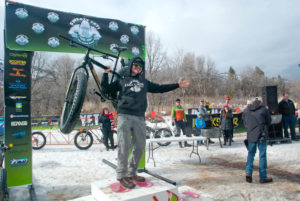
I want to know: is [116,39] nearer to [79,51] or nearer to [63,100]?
[79,51]

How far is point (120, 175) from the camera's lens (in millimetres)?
3176

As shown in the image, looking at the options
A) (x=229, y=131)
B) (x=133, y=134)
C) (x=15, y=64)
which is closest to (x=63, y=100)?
(x=15, y=64)

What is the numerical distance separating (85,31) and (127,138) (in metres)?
2.38

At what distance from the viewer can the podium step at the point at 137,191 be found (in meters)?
2.88

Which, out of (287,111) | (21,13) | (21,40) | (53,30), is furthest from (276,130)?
(21,13)

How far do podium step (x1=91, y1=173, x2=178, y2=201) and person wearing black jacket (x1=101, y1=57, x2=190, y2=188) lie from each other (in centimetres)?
12

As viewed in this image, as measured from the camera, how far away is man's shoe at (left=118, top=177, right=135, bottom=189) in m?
3.11

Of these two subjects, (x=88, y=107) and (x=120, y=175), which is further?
(x=88, y=107)

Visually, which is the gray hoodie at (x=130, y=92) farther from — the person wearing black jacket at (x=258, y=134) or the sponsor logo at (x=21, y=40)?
the person wearing black jacket at (x=258, y=134)

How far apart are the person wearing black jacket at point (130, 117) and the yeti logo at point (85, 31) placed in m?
1.23

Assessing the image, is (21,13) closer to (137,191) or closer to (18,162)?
(18,162)

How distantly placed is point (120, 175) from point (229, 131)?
7.21 meters

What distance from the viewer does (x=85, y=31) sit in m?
4.28

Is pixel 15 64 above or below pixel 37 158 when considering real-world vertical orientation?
above
